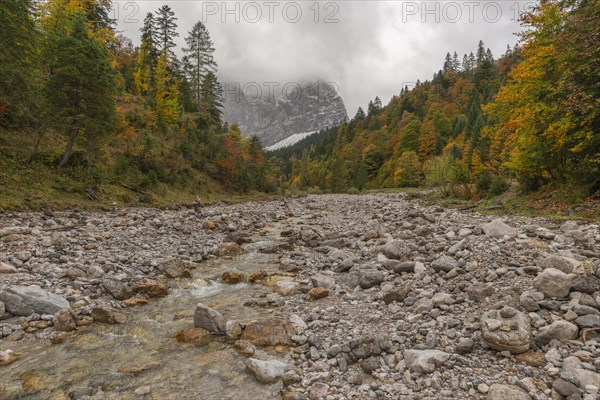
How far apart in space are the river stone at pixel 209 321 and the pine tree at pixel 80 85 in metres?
21.0

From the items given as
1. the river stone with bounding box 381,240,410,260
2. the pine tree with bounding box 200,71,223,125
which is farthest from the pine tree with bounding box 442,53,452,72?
the river stone with bounding box 381,240,410,260

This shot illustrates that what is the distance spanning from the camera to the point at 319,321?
725 cm

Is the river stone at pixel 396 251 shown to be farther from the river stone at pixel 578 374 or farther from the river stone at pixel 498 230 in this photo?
the river stone at pixel 578 374

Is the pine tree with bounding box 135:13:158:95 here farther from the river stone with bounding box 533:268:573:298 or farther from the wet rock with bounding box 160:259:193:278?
the river stone with bounding box 533:268:573:298

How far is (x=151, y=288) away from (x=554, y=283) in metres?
10.1

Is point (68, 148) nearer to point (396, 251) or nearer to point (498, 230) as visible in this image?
point (396, 251)

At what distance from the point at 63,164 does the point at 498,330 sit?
1096 inches

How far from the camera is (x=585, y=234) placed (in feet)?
30.0

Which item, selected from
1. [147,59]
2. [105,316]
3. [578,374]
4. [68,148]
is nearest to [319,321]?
[578,374]

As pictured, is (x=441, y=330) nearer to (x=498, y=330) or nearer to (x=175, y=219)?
(x=498, y=330)

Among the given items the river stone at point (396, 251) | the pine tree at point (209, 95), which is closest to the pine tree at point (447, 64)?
the pine tree at point (209, 95)

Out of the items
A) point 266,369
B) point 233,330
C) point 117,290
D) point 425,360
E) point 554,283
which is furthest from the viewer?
point 117,290

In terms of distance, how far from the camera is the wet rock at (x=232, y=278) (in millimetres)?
10977

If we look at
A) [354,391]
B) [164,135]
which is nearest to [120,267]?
[354,391]
